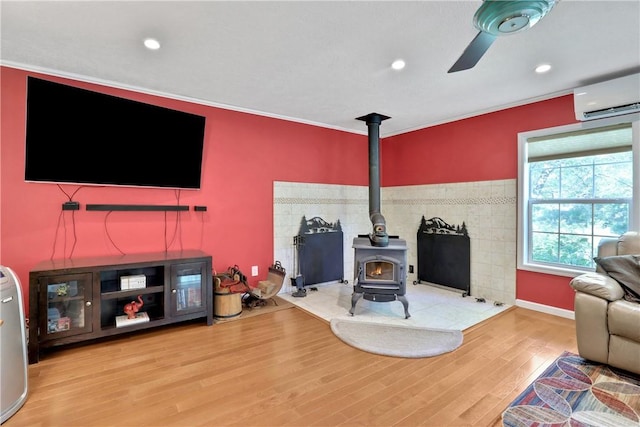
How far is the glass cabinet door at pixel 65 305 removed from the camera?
2.35m

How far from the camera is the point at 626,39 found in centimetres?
225

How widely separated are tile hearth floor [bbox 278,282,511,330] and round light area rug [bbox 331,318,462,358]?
13cm

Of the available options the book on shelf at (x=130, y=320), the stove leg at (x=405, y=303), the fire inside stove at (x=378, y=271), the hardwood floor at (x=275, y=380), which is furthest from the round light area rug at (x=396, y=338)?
the book on shelf at (x=130, y=320)

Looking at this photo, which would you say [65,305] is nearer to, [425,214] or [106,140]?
[106,140]

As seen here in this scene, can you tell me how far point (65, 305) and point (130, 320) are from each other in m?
0.49

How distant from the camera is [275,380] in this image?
210cm

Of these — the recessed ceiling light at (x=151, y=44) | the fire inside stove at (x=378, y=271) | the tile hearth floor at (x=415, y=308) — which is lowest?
the tile hearth floor at (x=415, y=308)

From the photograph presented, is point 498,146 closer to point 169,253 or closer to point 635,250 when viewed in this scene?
point 635,250

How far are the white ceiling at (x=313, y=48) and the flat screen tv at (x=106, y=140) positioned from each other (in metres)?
0.26

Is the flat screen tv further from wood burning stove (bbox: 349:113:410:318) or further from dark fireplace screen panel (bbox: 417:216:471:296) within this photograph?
dark fireplace screen panel (bbox: 417:216:471:296)

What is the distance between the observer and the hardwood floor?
1.75 metres

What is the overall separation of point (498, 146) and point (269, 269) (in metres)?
3.23

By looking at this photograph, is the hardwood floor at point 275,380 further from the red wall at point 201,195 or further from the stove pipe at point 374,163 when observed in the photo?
the stove pipe at point 374,163

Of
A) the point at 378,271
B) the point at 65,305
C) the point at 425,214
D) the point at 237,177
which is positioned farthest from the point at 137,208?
the point at 425,214
